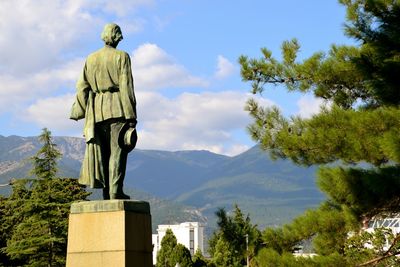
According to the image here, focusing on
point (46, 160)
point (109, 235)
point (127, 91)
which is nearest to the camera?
point (109, 235)

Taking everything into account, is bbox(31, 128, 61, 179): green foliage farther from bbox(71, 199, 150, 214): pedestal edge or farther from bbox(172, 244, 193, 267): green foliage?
bbox(172, 244, 193, 267): green foliage

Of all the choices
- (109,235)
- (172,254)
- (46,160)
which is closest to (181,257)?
(172,254)

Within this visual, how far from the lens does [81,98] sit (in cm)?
891

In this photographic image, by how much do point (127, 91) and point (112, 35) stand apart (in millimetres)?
832

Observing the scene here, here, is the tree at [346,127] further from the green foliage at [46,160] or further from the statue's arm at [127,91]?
the green foliage at [46,160]

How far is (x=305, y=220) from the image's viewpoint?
11.5 m

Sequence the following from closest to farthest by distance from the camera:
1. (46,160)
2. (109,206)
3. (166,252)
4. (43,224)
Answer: (109,206) < (43,224) < (46,160) < (166,252)

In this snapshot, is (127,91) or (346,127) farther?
(346,127)

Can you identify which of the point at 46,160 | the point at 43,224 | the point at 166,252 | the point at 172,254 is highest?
the point at 46,160

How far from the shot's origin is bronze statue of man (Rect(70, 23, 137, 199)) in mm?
8609

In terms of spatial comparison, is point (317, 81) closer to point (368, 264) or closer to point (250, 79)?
→ point (250, 79)

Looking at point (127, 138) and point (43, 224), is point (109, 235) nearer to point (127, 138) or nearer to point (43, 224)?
point (127, 138)

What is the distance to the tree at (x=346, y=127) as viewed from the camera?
1013 cm

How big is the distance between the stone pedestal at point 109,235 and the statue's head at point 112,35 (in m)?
2.09
